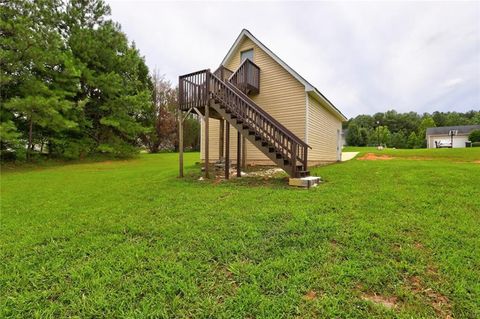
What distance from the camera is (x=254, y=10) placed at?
491 inches

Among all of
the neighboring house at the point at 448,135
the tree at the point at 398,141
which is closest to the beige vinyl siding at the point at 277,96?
the neighboring house at the point at 448,135

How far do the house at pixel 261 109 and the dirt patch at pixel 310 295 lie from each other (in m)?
4.31

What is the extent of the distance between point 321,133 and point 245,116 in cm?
607

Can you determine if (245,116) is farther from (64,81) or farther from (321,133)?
(64,81)

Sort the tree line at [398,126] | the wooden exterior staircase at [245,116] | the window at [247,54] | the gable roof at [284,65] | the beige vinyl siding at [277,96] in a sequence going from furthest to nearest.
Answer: the tree line at [398,126] → the window at [247,54] → the beige vinyl siding at [277,96] → the gable roof at [284,65] → the wooden exterior staircase at [245,116]

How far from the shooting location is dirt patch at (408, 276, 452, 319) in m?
2.06

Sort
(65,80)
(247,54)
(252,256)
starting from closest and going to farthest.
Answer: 1. (252,256)
2. (247,54)
3. (65,80)

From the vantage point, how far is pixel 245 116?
297 inches

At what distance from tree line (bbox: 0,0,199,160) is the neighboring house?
4271 centimetres

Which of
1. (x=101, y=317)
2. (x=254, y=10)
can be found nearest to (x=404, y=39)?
(x=254, y=10)

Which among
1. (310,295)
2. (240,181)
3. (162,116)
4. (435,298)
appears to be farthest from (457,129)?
(310,295)

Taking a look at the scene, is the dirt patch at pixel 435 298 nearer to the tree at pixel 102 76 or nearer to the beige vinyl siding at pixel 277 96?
the beige vinyl siding at pixel 277 96

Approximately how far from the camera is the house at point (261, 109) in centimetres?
712

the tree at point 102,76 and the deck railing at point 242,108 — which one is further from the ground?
the tree at point 102,76
